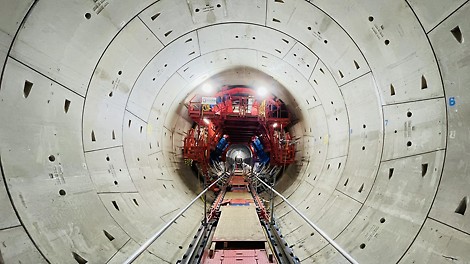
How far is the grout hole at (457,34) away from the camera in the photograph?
2428mm

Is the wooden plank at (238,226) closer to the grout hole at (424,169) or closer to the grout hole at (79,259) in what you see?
the grout hole at (79,259)

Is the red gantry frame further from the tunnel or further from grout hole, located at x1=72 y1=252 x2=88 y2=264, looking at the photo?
grout hole, located at x1=72 y1=252 x2=88 y2=264

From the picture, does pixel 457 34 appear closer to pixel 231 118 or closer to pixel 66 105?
pixel 66 105

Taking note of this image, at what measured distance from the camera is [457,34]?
2.46 meters

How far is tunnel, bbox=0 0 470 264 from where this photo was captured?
2516 mm

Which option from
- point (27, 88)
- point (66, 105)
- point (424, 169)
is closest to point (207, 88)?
point (66, 105)

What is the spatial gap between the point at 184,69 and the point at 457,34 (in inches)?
230

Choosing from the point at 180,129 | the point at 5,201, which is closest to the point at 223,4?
the point at 5,201

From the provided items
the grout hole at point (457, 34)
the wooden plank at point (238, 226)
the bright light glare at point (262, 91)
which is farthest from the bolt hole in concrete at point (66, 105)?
the bright light glare at point (262, 91)

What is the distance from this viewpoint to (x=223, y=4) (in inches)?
187

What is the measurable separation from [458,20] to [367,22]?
130 centimetres

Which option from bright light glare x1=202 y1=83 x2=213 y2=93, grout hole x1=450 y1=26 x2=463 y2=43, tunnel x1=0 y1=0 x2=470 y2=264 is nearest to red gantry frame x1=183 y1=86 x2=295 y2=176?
bright light glare x1=202 y1=83 x2=213 y2=93

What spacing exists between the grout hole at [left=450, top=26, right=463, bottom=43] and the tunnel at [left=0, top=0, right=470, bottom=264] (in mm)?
17

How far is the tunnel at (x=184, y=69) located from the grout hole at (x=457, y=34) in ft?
0.06
